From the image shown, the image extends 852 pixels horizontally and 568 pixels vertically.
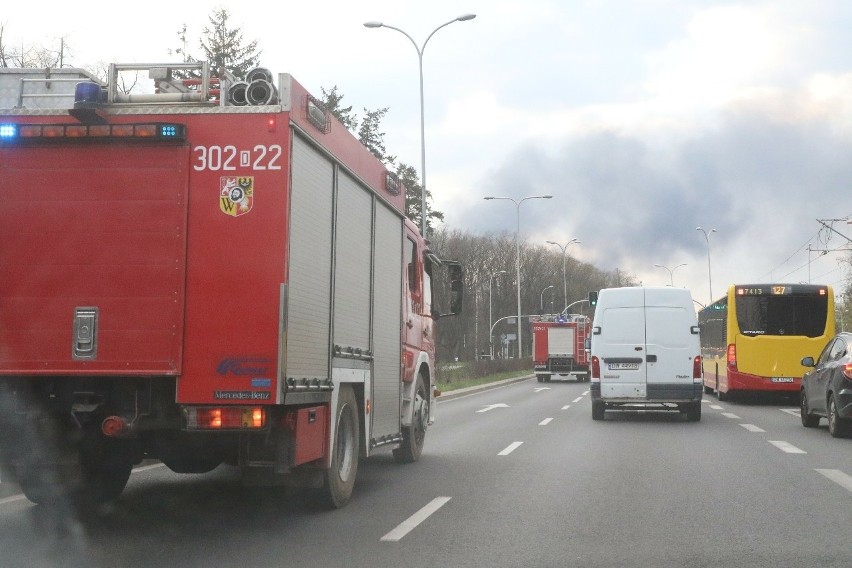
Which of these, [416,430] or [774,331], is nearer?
[416,430]

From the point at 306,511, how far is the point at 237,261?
2423 millimetres

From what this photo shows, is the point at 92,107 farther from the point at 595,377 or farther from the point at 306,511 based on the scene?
the point at 595,377

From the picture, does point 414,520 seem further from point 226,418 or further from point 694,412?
point 694,412

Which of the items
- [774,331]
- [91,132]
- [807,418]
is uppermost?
[91,132]

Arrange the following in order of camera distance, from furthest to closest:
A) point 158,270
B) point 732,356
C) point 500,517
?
point 732,356
point 500,517
point 158,270

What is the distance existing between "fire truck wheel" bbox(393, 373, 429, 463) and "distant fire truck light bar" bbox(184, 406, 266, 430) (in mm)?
4828

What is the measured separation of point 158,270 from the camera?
7.05 meters

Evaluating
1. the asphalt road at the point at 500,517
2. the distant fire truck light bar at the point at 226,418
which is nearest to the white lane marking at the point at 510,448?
the asphalt road at the point at 500,517

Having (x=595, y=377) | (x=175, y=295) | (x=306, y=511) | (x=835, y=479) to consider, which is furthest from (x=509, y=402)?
(x=175, y=295)

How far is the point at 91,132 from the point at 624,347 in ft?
43.5

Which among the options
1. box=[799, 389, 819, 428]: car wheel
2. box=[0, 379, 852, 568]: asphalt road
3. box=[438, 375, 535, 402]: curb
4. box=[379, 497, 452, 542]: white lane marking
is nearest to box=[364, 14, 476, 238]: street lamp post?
box=[438, 375, 535, 402]: curb

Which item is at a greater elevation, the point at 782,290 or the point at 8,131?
the point at 782,290

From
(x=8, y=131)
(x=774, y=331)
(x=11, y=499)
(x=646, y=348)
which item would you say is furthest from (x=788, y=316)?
(x=8, y=131)

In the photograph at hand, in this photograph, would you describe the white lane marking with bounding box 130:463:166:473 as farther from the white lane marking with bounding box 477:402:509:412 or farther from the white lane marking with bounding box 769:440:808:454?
the white lane marking with bounding box 477:402:509:412
